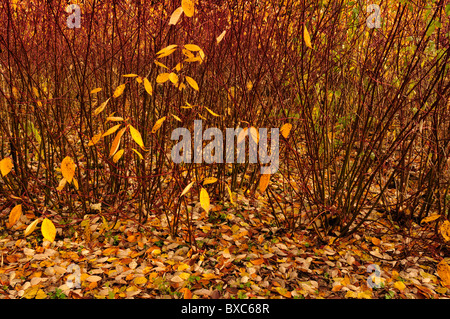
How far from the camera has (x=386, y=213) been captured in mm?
2455

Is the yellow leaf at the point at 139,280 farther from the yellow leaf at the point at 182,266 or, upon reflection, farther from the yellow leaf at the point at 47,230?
the yellow leaf at the point at 47,230

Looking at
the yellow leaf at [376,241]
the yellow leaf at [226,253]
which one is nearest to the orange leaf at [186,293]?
the yellow leaf at [226,253]

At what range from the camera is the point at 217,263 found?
2055 millimetres

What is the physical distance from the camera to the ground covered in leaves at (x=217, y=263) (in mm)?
1837

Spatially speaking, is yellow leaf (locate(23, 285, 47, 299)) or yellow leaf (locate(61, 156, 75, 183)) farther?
yellow leaf (locate(23, 285, 47, 299))

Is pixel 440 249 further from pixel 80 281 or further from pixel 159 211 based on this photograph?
pixel 80 281

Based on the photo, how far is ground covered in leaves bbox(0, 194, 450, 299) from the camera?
6.03 feet

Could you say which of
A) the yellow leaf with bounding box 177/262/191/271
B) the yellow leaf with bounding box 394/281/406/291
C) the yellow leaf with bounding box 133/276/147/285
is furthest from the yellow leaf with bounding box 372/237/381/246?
the yellow leaf with bounding box 133/276/147/285

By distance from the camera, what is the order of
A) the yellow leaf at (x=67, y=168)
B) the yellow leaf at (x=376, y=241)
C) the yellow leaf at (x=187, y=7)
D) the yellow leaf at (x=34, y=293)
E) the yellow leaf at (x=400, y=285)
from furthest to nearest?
1. the yellow leaf at (x=376, y=241)
2. the yellow leaf at (x=400, y=285)
3. the yellow leaf at (x=34, y=293)
4. the yellow leaf at (x=67, y=168)
5. the yellow leaf at (x=187, y=7)

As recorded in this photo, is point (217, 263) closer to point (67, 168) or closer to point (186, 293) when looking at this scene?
point (186, 293)

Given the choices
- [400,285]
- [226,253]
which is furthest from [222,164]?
[400,285]

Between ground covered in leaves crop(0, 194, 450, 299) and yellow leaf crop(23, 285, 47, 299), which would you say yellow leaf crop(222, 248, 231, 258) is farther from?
yellow leaf crop(23, 285, 47, 299)
